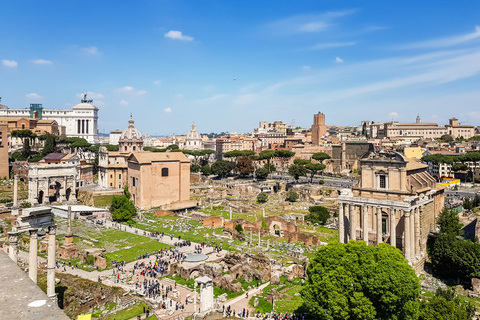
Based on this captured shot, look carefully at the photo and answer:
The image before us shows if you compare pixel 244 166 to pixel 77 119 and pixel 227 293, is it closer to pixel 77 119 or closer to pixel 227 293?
pixel 227 293

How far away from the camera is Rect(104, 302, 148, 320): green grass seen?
2198 centimetres

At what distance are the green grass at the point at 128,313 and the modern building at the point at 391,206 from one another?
58.2ft

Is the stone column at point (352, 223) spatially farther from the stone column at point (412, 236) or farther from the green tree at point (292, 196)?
the green tree at point (292, 196)

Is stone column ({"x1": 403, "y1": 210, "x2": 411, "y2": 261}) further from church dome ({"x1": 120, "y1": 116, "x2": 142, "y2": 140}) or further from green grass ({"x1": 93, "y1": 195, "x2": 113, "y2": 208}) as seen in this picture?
church dome ({"x1": 120, "y1": 116, "x2": 142, "y2": 140})

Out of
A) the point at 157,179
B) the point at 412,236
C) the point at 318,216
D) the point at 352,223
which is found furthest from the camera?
the point at 157,179

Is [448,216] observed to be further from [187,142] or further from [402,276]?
[187,142]

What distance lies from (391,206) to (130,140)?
55.2m

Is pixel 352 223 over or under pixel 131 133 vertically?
under

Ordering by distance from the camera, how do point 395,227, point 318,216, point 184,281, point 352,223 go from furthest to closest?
point 318,216, point 352,223, point 395,227, point 184,281

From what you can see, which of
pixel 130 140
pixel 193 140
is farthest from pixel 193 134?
pixel 130 140

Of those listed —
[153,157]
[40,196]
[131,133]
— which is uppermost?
[131,133]

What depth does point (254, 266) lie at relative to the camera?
30.0 m

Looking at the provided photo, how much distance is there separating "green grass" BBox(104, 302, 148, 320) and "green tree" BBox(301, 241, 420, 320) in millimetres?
10254

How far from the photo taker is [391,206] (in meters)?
29.6
